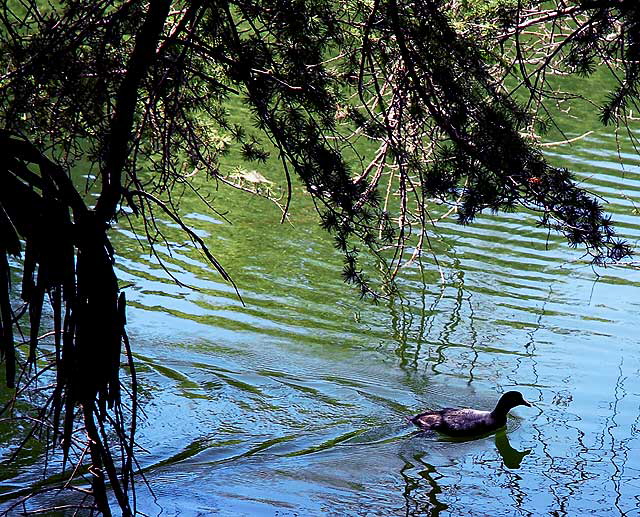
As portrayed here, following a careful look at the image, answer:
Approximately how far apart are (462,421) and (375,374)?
1190 millimetres

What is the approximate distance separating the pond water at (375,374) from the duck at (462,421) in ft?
0.32

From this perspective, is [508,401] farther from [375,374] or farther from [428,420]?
[375,374]

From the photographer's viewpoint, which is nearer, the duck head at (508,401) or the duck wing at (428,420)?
the duck wing at (428,420)

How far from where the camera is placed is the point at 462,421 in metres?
8.09

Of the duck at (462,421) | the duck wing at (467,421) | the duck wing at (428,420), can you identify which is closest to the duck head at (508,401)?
the duck at (462,421)

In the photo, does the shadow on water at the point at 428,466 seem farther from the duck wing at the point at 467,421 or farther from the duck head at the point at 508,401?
the duck head at the point at 508,401

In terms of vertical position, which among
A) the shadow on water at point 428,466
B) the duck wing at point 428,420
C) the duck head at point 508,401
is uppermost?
the duck head at point 508,401

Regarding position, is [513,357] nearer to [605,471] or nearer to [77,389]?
[605,471]

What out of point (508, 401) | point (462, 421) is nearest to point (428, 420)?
point (462, 421)

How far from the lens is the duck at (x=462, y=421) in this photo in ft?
26.3

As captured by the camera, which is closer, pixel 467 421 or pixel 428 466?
pixel 428 466

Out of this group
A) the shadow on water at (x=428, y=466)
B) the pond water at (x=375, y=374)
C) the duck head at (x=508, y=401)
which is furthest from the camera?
the duck head at (x=508, y=401)

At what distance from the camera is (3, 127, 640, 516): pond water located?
7.09m

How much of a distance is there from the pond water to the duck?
0.10 meters
